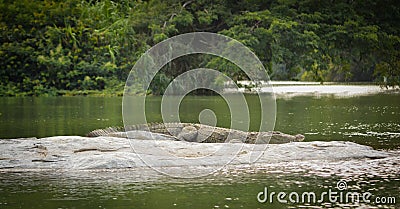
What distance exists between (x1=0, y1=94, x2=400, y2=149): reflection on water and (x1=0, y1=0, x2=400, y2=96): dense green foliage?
377cm

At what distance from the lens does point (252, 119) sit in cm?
1869

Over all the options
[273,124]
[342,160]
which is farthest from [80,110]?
[342,160]

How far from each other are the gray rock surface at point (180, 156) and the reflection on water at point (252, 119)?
5.29ft

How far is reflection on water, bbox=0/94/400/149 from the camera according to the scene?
14648mm

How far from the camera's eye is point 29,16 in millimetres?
33000

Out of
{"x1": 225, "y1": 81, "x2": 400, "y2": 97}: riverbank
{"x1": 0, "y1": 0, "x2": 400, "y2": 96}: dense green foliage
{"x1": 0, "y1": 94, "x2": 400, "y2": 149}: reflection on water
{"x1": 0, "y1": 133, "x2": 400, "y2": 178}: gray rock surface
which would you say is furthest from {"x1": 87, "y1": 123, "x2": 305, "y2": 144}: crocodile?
{"x1": 225, "y1": 81, "x2": 400, "y2": 97}: riverbank

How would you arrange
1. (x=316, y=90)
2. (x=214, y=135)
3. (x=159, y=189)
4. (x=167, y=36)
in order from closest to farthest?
(x=159, y=189) → (x=214, y=135) → (x=167, y=36) → (x=316, y=90)

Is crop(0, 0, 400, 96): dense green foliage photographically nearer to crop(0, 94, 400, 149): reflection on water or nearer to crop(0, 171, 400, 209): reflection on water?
crop(0, 94, 400, 149): reflection on water

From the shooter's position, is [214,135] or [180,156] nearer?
[180,156]

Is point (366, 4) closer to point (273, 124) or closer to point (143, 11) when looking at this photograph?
point (143, 11)

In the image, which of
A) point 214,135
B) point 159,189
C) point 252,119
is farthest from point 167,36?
point 159,189

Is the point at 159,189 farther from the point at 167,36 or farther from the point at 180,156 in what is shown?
the point at 167,36

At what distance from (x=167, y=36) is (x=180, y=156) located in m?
18.7

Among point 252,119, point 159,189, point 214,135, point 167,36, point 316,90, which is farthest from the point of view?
point 316,90
